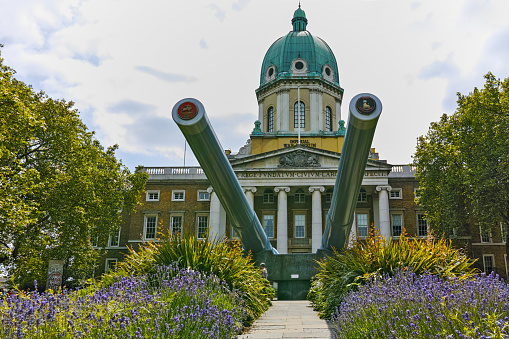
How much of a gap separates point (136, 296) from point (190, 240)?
3.21m

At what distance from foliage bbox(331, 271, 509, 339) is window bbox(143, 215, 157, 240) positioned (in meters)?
44.5

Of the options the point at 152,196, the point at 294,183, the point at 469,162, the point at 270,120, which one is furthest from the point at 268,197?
the point at 469,162

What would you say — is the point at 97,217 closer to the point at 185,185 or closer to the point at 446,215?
the point at 446,215

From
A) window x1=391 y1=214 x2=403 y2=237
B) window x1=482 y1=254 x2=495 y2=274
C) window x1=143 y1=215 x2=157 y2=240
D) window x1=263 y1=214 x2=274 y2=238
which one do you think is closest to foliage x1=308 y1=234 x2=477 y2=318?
window x1=263 y1=214 x2=274 y2=238

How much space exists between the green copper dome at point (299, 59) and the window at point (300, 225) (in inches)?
616

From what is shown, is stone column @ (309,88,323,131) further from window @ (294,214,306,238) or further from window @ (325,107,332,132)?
window @ (294,214,306,238)

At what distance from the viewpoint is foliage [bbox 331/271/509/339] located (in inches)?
169

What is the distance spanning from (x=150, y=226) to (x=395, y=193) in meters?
24.6

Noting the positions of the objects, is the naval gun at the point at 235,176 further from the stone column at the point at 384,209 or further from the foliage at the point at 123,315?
the stone column at the point at 384,209

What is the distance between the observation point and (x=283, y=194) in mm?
45719

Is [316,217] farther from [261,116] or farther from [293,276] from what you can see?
[293,276]

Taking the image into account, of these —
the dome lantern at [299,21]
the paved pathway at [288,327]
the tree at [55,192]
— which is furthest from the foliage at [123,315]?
the dome lantern at [299,21]

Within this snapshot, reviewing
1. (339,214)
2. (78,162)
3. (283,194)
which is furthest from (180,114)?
(283,194)

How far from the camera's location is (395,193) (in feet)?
160
